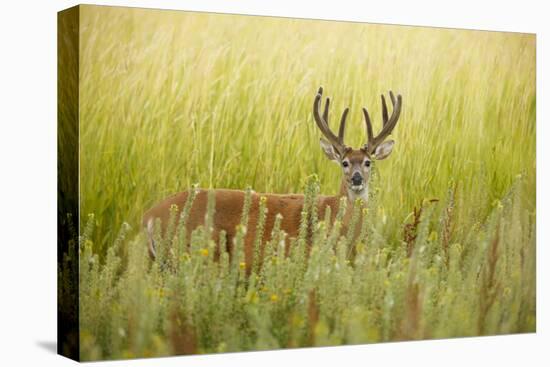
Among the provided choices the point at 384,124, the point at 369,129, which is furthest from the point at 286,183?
the point at 384,124

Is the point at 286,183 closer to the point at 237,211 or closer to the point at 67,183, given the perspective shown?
the point at 237,211

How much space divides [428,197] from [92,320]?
10.2 feet

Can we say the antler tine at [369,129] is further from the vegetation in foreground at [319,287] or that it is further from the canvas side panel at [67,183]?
the canvas side panel at [67,183]

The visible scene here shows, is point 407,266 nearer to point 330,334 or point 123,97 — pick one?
point 330,334

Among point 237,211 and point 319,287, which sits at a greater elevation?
point 237,211

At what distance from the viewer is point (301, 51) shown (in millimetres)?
10641

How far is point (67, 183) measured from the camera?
10.0m

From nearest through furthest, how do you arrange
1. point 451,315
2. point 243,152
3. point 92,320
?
point 92,320 → point 243,152 → point 451,315

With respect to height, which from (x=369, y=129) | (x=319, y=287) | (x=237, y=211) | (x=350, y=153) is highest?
(x=369, y=129)

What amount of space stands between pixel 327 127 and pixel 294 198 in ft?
2.11

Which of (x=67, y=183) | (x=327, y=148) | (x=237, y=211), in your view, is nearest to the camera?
(x=67, y=183)

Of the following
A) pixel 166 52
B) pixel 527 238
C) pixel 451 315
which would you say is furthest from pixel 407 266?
pixel 166 52

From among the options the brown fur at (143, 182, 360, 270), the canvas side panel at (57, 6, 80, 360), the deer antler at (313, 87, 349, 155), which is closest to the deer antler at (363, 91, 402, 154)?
the deer antler at (313, 87, 349, 155)

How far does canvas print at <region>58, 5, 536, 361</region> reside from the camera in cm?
985
